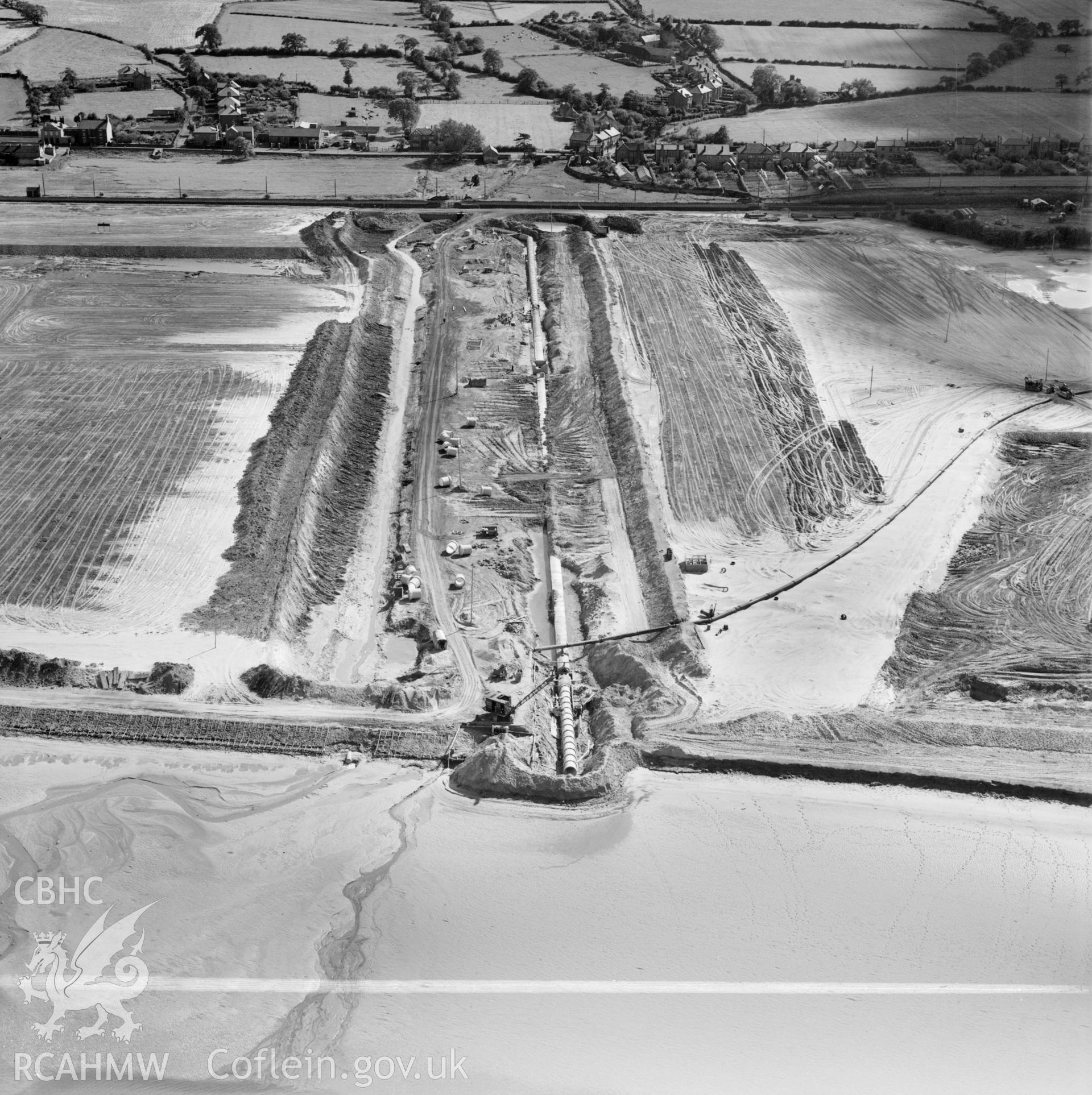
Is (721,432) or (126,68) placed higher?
(126,68)

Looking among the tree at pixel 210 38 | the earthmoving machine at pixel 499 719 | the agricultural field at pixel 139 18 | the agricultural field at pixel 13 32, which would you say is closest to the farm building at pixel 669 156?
the tree at pixel 210 38

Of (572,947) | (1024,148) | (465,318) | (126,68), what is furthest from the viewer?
(126,68)

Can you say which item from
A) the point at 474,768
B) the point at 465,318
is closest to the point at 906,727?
the point at 474,768

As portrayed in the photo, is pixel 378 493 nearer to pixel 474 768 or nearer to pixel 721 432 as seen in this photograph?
pixel 721 432

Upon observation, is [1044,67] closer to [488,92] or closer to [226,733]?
[488,92]

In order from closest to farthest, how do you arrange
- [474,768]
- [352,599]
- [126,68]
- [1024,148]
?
[474,768]
[352,599]
[1024,148]
[126,68]

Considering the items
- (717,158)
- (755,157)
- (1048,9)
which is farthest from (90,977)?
(1048,9)
